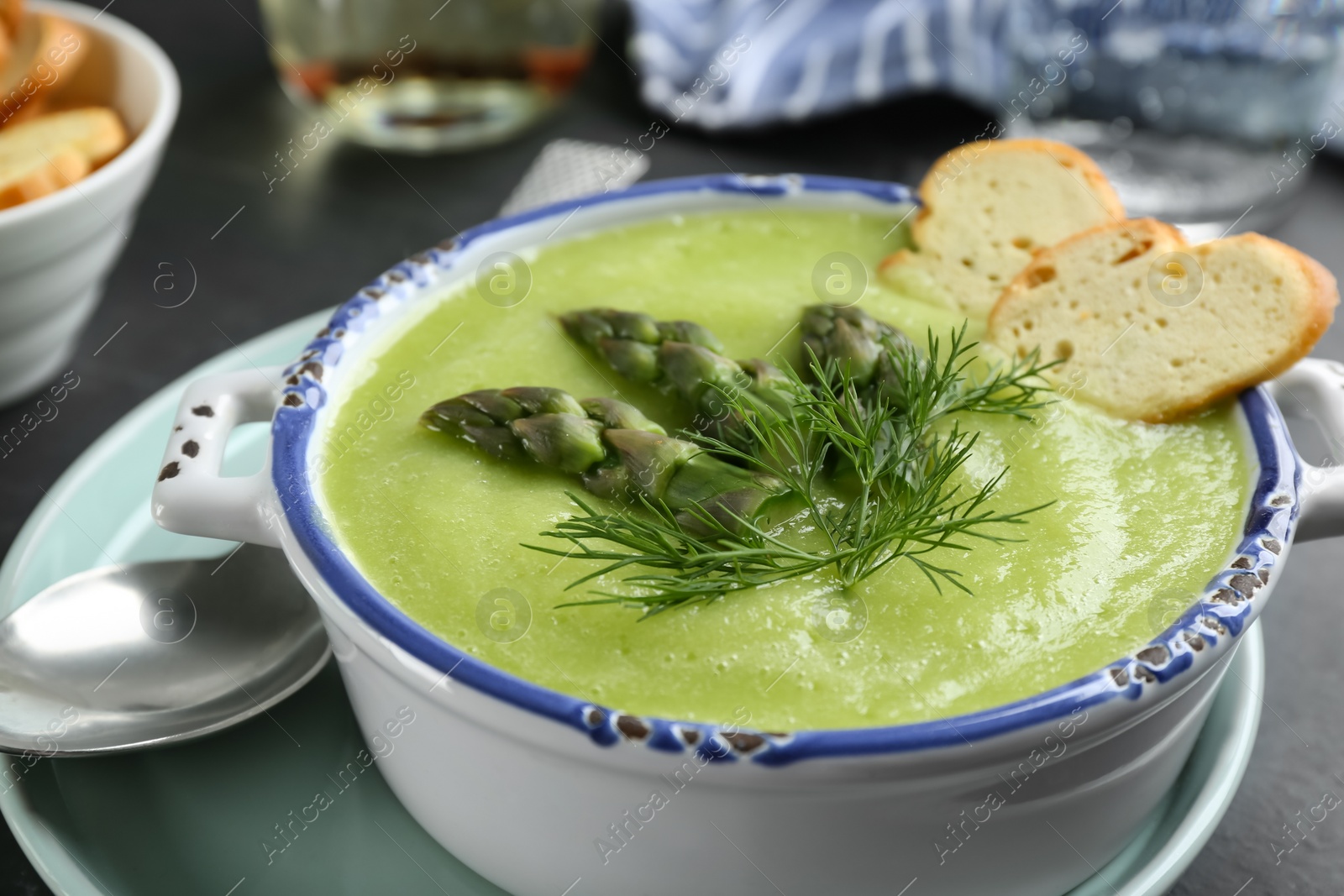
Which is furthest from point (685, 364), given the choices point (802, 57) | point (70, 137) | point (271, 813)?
point (802, 57)

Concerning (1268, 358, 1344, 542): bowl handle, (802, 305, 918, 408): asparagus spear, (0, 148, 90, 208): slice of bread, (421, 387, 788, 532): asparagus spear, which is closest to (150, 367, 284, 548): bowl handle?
(421, 387, 788, 532): asparagus spear

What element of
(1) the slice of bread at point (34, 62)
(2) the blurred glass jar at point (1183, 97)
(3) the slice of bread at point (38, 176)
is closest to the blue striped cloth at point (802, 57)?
(2) the blurred glass jar at point (1183, 97)

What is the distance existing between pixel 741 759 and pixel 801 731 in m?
0.07

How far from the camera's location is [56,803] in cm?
181

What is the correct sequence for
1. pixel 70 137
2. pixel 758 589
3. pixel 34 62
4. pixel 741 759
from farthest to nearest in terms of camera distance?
pixel 34 62 → pixel 70 137 → pixel 758 589 → pixel 741 759

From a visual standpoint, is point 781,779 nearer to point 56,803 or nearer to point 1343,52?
point 56,803

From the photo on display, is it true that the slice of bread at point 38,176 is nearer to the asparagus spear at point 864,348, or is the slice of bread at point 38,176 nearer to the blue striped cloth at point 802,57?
the asparagus spear at point 864,348

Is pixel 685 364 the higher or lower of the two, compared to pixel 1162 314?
lower

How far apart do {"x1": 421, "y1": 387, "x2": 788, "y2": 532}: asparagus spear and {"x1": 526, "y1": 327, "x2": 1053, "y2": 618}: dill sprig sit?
1.0 inches

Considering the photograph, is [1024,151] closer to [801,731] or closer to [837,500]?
[837,500]

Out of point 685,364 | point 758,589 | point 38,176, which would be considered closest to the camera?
point 758,589

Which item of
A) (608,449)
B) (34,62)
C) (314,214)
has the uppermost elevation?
(608,449)

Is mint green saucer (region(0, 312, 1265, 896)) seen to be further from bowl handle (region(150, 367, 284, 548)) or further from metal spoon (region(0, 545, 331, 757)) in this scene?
bowl handle (region(150, 367, 284, 548))

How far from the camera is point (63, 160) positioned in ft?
8.58
